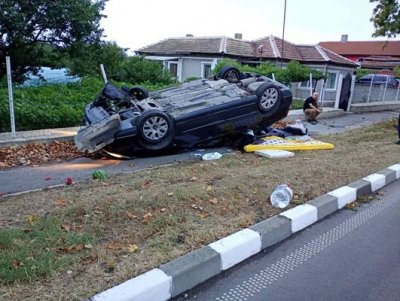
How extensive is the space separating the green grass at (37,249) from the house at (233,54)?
2175cm

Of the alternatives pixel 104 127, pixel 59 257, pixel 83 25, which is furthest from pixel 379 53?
pixel 59 257

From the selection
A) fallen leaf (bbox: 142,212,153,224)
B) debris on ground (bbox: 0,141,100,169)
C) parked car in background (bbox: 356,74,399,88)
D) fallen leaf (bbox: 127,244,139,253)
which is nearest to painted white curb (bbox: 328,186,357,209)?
fallen leaf (bbox: 142,212,153,224)

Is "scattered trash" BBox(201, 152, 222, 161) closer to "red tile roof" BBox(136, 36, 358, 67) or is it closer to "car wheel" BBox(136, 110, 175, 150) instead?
"car wheel" BBox(136, 110, 175, 150)

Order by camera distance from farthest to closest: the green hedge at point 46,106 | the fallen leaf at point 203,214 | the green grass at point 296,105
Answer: the green grass at point 296,105, the green hedge at point 46,106, the fallen leaf at point 203,214

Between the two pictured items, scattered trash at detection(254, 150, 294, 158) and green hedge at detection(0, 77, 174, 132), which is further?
green hedge at detection(0, 77, 174, 132)

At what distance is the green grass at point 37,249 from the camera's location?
8.88ft

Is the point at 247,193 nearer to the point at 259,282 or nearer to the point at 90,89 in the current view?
the point at 259,282

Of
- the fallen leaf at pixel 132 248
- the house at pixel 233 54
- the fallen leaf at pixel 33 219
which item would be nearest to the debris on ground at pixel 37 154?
the fallen leaf at pixel 33 219

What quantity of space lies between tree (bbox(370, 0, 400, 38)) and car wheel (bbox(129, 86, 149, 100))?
10694mm

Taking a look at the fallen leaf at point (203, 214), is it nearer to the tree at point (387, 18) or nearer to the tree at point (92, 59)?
the tree at point (92, 59)

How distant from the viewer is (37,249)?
305 centimetres

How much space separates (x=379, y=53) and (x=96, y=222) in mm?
56024

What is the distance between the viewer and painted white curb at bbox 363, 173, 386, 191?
547cm

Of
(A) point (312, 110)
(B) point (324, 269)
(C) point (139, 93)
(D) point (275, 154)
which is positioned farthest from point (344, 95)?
(B) point (324, 269)
